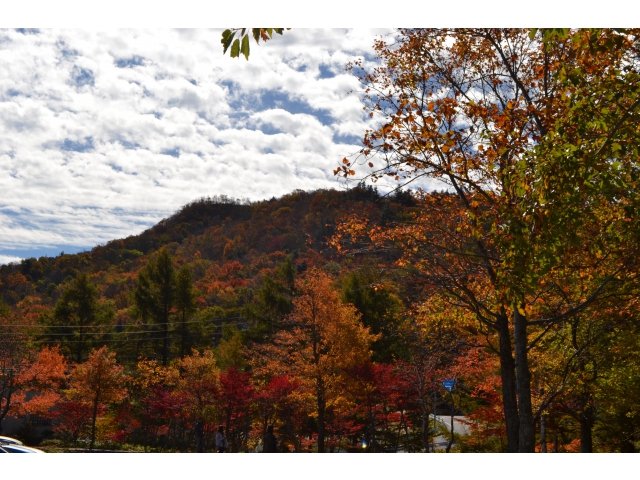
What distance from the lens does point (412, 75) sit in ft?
27.2

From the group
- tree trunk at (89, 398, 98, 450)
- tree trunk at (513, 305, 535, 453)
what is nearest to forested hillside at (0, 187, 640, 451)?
tree trunk at (89, 398, 98, 450)

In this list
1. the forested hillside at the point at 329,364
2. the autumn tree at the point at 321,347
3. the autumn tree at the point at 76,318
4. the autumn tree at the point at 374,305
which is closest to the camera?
the forested hillside at the point at 329,364

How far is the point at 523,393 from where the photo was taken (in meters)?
7.33

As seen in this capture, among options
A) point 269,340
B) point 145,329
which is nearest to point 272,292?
point 269,340

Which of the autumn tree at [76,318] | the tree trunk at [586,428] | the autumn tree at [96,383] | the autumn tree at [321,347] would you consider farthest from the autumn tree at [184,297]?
the tree trunk at [586,428]

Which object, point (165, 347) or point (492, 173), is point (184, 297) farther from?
point (492, 173)

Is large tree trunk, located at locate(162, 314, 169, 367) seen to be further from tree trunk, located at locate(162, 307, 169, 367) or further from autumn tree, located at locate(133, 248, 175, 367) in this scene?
autumn tree, located at locate(133, 248, 175, 367)

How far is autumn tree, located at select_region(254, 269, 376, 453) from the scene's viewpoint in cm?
1956

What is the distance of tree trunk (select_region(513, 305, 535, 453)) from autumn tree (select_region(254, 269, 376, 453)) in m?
12.4

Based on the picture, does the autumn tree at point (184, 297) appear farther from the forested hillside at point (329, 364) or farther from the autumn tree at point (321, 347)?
the autumn tree at point (321, 347)

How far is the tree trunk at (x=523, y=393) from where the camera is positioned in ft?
23.7

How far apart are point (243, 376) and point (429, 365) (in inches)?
269

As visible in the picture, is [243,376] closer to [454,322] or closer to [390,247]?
[454,322]

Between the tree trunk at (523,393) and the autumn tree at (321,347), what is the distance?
40.6ft
